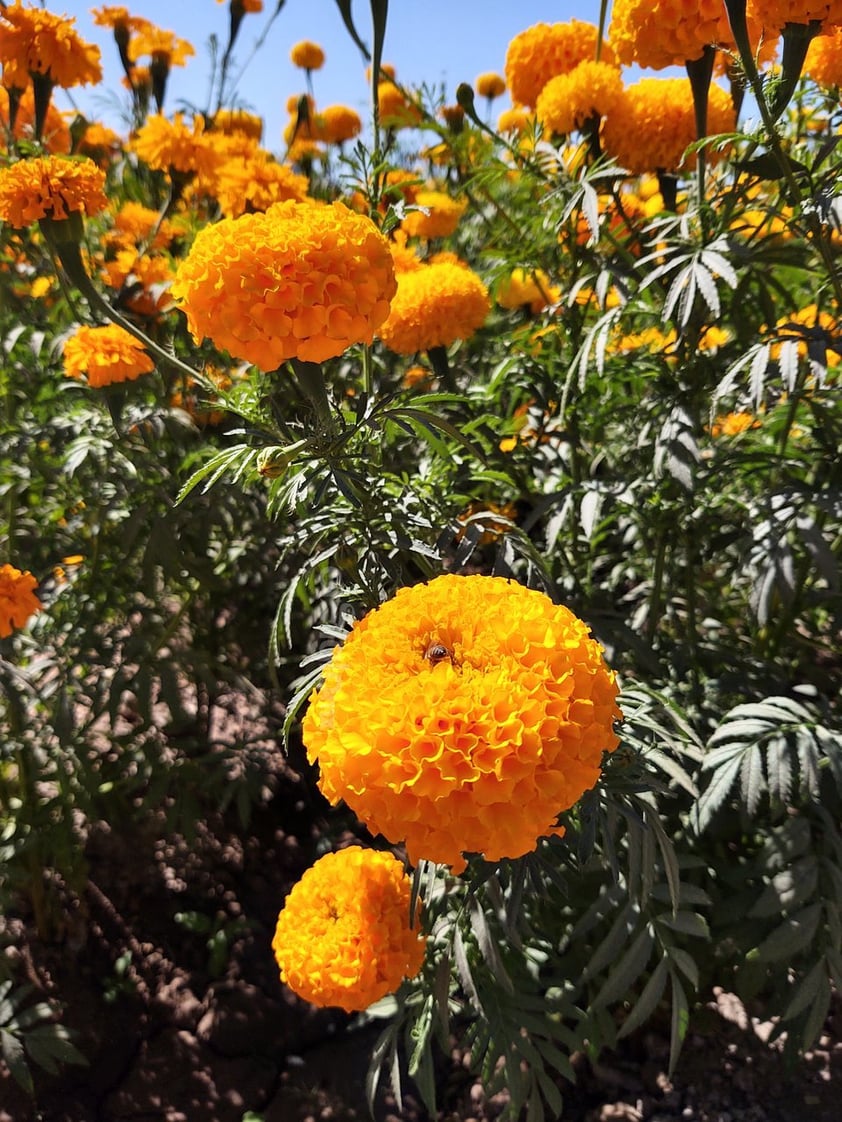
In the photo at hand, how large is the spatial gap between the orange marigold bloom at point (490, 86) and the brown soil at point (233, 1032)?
3.52 m

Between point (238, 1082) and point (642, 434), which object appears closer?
point (642, 434)

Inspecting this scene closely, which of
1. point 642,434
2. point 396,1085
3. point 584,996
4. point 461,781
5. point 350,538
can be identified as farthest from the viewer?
point 584,996

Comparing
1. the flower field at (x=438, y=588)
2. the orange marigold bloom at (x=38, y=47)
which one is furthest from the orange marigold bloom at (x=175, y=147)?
the orange marigold bloom at (x=38, y=47)

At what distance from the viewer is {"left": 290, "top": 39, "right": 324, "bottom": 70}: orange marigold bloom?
4254mm

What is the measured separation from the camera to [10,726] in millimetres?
2162

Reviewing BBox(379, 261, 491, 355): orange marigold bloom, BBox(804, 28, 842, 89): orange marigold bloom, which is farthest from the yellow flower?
BBox(804, 28, 842, 89): orange marigold bloom

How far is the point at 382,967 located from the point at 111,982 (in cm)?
143

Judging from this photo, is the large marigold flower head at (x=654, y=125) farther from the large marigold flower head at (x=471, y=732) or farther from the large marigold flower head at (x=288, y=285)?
the large marigold flower head at (x=471, y=732)

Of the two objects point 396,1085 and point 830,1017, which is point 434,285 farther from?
point 830,1017

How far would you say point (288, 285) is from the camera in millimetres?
1119

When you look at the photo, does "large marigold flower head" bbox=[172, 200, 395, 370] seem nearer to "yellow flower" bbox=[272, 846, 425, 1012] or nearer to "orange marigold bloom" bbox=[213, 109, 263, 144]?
"yellow flower" bbox=[272, 846, 425, 1012]

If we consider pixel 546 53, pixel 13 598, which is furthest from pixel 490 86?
pixel 13 598

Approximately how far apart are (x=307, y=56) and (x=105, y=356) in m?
3.34

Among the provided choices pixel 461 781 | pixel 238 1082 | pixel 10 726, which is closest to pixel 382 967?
pixel 461 781
